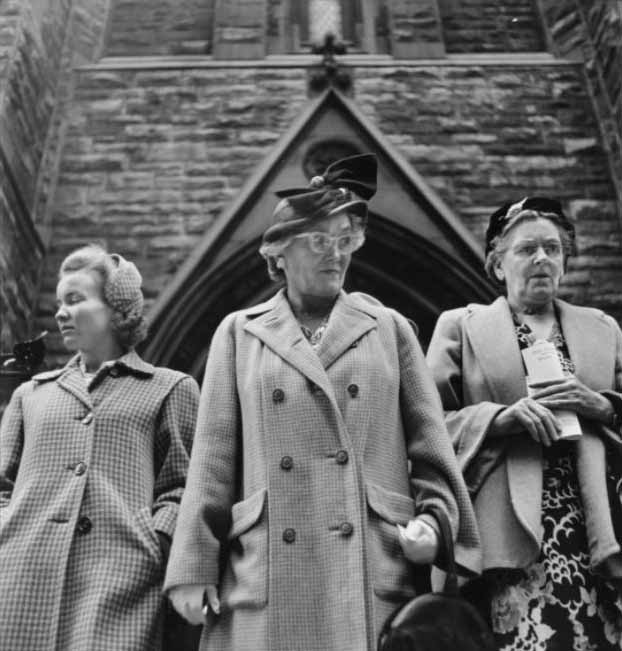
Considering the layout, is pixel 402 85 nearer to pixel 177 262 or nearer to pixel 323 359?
pixel 177 262

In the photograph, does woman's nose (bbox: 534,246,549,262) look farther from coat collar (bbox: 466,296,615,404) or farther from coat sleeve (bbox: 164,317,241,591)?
coat sleeve (bbox: 164,317,241,591)

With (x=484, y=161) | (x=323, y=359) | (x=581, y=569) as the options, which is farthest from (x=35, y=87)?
(x=581, y=569)

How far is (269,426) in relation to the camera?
2.39 meters

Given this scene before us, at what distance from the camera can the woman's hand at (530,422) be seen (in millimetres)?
2527

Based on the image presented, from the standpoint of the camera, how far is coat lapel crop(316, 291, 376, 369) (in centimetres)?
251

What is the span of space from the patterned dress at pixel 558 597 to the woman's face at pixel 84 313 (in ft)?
4.21

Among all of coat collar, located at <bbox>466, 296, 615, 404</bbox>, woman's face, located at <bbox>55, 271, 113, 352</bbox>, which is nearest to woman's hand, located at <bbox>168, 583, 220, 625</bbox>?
woman's face, located at <bbox>55, 271, 113, 352</bbox>

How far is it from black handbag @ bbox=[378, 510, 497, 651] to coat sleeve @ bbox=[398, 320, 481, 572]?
0.26m

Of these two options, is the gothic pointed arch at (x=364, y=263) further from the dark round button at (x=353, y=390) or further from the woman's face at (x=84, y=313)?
the dark round button at (x=353, y=390)

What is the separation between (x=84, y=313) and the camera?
2.86 metres

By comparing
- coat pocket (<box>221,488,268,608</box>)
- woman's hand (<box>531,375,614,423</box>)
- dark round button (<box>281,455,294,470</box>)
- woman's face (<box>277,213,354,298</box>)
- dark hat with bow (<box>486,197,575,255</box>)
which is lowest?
coat pocket (<box>221,488,268,608</box>)

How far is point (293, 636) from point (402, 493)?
1.51 ft

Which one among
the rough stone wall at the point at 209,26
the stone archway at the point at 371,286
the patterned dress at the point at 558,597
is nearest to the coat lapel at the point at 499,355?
the patterned dress at the point at 558,597

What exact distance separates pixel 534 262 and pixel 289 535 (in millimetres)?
1173
